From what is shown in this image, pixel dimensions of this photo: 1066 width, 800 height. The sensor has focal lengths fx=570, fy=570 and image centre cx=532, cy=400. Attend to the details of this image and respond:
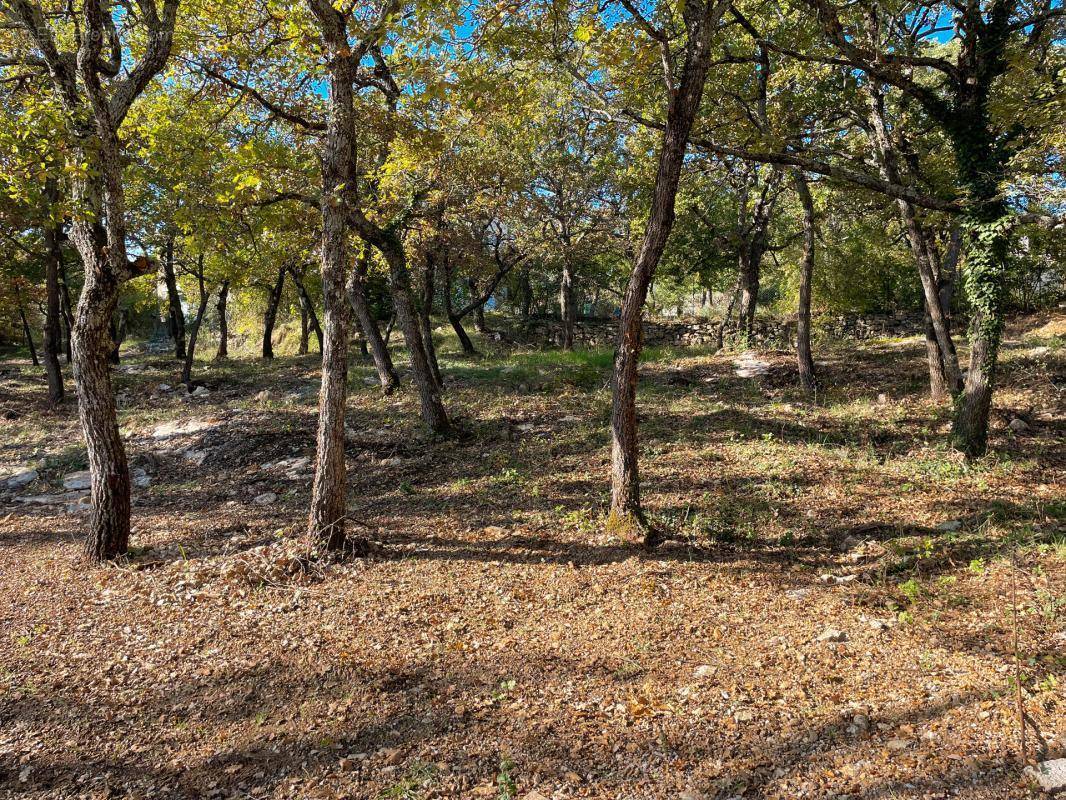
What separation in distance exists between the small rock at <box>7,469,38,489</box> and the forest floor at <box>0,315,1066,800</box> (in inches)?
11.3

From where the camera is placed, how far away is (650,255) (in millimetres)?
5922

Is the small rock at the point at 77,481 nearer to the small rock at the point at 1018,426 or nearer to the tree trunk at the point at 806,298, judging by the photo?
the tree trunk at the point at 806,298

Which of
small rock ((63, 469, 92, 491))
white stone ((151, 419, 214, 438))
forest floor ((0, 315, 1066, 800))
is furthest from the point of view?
white stone ((151, 419, 214, 438))

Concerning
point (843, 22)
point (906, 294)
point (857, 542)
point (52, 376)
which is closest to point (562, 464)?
point (857, 542)

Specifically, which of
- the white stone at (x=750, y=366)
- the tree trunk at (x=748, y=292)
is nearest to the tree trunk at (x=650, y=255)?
the white stone at (x=750, y=366)

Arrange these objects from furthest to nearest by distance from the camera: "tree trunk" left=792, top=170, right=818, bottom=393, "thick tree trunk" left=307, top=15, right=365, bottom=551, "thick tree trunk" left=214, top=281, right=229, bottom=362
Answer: "thick tree trunk" left=214, top=281, right=229, bottom=362, "tree trunk" left=792, top=170, right=818, bottom=393, "thick tree trunk" left=307, top=15, right=365, bottom=551

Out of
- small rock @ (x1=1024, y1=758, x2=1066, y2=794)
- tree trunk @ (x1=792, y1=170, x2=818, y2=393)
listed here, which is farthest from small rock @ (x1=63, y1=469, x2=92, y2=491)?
tree trunk @ (x1=792, y1=170, x2=818, y2=393)

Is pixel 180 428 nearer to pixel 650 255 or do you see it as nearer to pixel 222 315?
pixel 650 255

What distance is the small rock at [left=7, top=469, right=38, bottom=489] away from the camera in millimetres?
10298

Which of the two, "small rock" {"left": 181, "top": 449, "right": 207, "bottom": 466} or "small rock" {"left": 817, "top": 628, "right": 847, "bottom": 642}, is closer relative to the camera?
"small rock" {"left": 817, "top": 628, "right": 847, "bottom": 642}

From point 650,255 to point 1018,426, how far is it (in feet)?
23.5

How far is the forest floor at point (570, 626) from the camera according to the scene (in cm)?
329

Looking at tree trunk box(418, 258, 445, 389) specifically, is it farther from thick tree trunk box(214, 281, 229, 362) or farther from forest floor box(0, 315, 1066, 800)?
thick tree trunk box(214, 281, 229, 362)

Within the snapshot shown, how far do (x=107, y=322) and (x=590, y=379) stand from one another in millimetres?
10221
